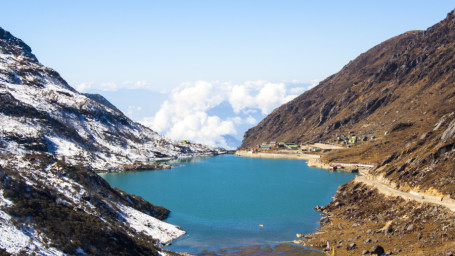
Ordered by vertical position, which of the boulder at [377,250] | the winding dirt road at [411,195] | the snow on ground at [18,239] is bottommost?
the snow on ground at [18,239]

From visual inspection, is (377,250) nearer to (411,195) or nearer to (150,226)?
(411,195)

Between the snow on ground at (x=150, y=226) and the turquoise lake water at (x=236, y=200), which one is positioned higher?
the turquoise lake water at (x=236, y=200)

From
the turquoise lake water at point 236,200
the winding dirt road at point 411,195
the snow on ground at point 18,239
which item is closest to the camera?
the snow on ground at point 18,239

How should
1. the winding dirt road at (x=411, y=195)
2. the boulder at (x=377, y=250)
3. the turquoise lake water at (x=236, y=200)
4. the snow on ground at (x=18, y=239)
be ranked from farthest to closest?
the turquoise lake water at (x=236, y=200), the winding dirt road at (x=411, y=195), the boulder at (x=377, y=250), the snow on ground at (x=18, y=239)

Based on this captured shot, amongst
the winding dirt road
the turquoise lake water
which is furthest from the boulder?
the turquoise lake water

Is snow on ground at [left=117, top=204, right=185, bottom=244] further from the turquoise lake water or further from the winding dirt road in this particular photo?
the winding dirt road

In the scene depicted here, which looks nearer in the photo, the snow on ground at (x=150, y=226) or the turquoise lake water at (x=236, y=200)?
the snow on ground at (x=150, y=226)

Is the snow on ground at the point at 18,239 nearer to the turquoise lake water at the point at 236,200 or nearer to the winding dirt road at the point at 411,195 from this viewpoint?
the turquoise lake water at the point at 236,200

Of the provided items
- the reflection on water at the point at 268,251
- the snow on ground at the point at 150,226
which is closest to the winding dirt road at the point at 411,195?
the reflection on water at the point at 268,251
